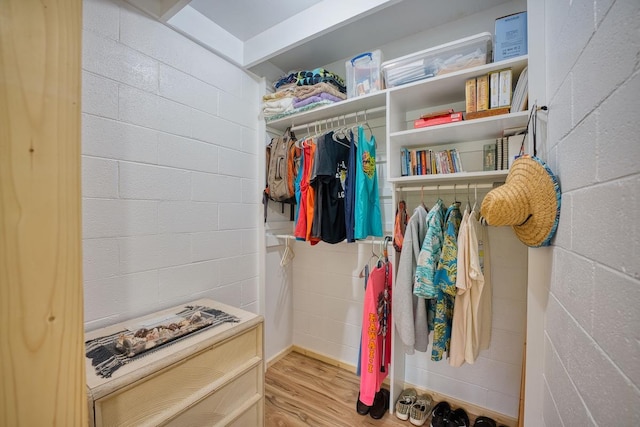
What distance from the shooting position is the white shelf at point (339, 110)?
1.64 meters

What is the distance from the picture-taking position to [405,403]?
163 centimetres

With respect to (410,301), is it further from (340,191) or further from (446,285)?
(340,191)

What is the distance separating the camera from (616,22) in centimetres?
45

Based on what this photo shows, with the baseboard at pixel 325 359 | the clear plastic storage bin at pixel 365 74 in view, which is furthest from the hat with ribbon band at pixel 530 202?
the baseboard at pixel 325 359

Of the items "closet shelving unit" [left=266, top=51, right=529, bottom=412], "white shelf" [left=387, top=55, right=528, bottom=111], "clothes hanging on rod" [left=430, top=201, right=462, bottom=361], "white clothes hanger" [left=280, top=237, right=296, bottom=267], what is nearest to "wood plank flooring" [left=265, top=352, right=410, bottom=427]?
"closet shelving unit" [left=266, top=51, right=529, bottom=412]

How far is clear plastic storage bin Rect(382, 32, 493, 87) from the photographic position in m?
1.29

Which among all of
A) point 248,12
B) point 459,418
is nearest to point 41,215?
point 248,12

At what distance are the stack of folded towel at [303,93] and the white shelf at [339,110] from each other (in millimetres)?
41

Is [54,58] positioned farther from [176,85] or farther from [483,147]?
[483,147]

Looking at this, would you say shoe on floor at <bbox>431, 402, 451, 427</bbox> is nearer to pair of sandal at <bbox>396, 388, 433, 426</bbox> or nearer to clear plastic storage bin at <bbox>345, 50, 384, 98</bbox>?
pair of sandal at <bbox>396, 388, 433, 426</bbox>

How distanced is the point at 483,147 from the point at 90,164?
2122 mm

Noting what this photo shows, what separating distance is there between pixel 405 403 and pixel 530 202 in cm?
153

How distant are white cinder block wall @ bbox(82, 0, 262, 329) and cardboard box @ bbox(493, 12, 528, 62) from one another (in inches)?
64.3

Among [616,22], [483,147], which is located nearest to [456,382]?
[483,147]
